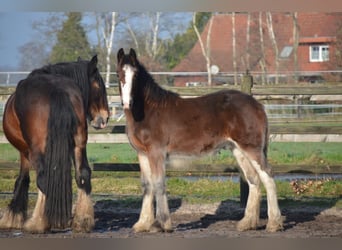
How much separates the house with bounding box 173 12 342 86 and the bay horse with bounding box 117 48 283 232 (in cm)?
2224

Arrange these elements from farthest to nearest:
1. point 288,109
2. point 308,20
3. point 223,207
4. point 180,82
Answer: point 308,20, point 180,82, point 288,109, point 223,207

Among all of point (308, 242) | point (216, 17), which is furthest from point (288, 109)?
point (216, 17)

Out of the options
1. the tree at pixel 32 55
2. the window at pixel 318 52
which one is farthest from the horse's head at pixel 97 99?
the window at pixel 318 52

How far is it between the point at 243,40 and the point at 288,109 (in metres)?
14.8

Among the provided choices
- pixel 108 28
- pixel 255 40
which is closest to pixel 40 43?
pixel 108 28

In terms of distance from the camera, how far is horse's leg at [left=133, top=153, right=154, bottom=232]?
724 cm

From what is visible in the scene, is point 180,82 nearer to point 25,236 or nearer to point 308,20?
point 308,20

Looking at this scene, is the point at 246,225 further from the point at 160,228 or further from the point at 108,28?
the point at 108,28

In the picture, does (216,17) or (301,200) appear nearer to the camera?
(301,200)

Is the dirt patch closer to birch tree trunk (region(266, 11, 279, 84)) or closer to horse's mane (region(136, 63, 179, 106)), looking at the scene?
horse's mane (region(136, 63, 179, 106))

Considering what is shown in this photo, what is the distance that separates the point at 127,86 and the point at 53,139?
3.10 feet

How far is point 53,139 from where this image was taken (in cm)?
671

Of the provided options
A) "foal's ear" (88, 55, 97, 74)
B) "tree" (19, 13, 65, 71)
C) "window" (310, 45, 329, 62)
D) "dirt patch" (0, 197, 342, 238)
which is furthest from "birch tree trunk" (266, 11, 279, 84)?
"foal's ear" (88, 55, 97, 74)

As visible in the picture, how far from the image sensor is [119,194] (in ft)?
32.3
